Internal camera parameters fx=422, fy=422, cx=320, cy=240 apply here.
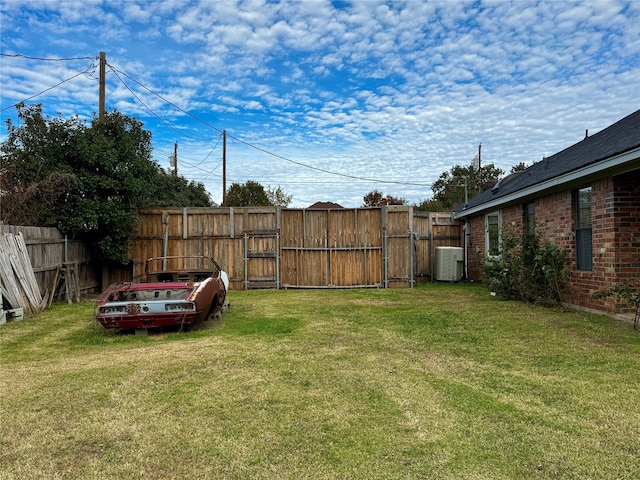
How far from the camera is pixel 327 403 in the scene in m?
3.35

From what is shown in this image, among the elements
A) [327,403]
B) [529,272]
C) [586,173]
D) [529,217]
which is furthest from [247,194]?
[327,403]

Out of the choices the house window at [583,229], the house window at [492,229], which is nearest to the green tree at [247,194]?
the house window at [492,229]

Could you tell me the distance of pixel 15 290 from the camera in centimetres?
781

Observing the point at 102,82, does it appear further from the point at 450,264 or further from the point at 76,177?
the point at 450,264

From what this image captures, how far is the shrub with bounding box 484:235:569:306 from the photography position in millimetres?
8102

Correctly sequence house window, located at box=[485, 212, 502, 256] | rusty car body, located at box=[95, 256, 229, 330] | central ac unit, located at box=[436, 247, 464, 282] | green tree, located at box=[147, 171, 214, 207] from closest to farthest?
rusty car body, located at box=[95, 256, 229, 330]
house window, located at box=[485, 212, 502, 256]
central ac unit, located at box=[436, 247, 464, 282]
green tree, located at box=[147, 171, 214, 207]

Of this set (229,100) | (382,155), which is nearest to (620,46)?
(229,100)

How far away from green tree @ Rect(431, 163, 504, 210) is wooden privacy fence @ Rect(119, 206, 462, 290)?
1030 inches

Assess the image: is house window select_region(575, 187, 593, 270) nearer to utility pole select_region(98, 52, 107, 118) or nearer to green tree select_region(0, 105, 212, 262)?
green tree select_region(0, 105, 212, 262)

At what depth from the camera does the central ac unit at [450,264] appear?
44.5ft

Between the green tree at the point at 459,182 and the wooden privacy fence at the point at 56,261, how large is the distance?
31430 mm

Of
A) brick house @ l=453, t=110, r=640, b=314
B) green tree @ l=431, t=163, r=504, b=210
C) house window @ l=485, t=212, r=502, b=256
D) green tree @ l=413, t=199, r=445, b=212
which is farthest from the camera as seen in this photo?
green tree @ l=431, t=163, r=504, b=210

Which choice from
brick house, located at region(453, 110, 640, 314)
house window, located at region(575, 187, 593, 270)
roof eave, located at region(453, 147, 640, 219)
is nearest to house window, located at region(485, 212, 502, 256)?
roof eave, located at region(453, 147, 640, 219)

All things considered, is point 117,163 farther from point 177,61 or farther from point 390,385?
point 390,385
